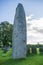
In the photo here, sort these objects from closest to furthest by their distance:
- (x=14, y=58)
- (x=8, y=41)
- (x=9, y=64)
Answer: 1. (x=9, y=64)
2. (x=14, y=58)
3. (x=8, y=41)

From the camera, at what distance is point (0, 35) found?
37406 mm

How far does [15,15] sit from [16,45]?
112 inches

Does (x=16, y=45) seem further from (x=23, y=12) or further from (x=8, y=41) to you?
(x=8, y=41)

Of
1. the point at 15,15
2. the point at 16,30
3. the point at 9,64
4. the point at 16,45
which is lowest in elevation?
the point at 9,64

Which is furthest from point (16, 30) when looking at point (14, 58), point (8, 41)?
point (8, 41)

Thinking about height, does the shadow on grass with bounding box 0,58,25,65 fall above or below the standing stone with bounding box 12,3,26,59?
below

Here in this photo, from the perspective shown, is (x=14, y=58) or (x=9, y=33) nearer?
(x=14, y=58)

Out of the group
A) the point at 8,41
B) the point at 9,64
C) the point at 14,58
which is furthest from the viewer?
the point at 8,41

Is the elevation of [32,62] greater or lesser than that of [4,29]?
lesser

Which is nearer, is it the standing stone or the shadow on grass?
the shadow on grass

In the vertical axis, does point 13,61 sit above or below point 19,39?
below

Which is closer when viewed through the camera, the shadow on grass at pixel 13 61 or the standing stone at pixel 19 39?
the shadow on grass at pixel 13 61

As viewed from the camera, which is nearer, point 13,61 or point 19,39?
point 13,61

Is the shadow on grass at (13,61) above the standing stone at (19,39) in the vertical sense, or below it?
below
